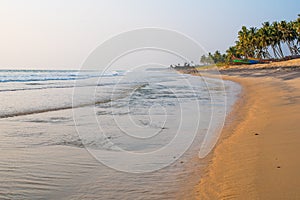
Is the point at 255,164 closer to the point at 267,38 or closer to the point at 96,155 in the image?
the point at 96,155

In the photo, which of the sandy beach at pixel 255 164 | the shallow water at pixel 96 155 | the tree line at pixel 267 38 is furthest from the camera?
the tree line at pixel 267 38

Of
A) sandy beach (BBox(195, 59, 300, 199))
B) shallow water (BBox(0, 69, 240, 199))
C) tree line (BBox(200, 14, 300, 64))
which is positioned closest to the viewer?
sandy beach (BBox(195, 59, 300, 199))

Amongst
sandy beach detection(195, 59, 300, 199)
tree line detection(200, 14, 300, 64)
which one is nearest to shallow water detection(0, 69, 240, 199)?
→ sandy beach detection(195, 59, 300, 199)

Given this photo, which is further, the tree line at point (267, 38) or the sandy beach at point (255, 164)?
the tree line at point (267, 38)

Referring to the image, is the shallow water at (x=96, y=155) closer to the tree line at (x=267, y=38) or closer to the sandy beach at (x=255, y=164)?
the sandy beach at (x=255, y=164)

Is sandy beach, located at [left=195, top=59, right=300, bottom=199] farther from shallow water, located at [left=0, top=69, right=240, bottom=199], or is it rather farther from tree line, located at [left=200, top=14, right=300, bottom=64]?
tree line, located at [left=200, top=14, right=300, bottom=64]

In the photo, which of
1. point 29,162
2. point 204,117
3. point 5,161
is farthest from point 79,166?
point 204,117

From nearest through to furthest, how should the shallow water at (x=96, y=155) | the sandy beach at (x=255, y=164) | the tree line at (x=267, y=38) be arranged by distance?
the sandy beach at (x=255, y=164), the shallow water at (x=96, y=155), the tree line at (x=267, y=38)

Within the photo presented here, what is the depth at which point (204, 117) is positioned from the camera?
37.0 ft

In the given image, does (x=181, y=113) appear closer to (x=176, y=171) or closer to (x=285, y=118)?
(x=285, y=118)

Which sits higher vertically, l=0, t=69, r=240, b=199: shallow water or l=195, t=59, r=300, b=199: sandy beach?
l=0, t=69, r=240, b=199: shallow water

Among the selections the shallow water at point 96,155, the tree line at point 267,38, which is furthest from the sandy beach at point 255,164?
the tree line at point 267,38

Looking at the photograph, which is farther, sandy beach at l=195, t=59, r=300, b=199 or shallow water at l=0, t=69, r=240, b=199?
shallow water at l=0, t=69, r=240, b=199

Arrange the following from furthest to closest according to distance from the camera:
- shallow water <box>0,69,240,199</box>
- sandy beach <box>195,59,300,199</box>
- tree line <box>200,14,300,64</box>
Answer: tree line <box>200,14,300,64</box>, shallow water <box>0,69,240,199</box>, sandy beach <box>195,59,300,199</box>
